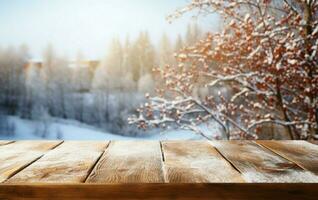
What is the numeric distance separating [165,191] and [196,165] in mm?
170

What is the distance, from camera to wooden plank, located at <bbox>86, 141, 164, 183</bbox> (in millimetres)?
652

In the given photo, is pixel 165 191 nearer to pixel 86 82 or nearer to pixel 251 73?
pixel 251 73

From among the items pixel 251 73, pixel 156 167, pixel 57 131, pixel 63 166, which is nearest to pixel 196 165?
pixel 156 167

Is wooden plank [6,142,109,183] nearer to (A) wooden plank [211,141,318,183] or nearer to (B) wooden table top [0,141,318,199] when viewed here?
(B) wooden table top [0,141,318,199]

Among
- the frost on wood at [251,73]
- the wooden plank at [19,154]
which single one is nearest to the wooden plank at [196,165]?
the wooden plank at [19,154]

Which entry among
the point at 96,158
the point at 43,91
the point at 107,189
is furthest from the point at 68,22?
the point at 107,189

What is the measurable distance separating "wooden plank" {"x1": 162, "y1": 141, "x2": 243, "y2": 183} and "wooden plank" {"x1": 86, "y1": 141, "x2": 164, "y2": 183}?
0.08 ft

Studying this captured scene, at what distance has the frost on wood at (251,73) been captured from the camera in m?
2.40

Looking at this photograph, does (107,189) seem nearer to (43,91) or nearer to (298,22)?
(298,22)

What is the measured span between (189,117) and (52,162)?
2.45 m

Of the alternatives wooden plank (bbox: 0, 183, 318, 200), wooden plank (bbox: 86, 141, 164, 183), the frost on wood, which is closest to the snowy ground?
the frost on wood

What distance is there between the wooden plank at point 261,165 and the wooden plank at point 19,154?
43cm

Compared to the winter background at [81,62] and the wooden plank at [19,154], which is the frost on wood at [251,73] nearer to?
the winter background at [81,62]

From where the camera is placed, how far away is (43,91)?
11.0 ft
